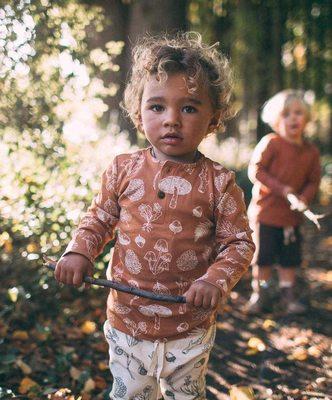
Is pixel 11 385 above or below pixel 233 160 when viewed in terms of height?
below

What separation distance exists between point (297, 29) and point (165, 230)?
1241cm

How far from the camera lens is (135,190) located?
2.24 m

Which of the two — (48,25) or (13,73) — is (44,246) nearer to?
(13,73)

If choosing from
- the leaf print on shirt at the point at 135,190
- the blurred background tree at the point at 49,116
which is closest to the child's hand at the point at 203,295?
the leaf print on shirt at the point at 135,190

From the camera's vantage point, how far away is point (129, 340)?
2262 mm

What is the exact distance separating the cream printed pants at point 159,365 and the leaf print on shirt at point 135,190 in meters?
0.58

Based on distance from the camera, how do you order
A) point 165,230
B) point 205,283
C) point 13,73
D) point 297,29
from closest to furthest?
point 205,283 → point 165,230 → point 13,73 → point 297,29

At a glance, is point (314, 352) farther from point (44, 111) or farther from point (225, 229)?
point (44, 111)

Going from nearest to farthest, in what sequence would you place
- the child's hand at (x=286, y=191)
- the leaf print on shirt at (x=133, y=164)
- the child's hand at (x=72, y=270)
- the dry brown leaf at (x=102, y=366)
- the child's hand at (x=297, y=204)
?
the child's hand at (x=72, y=270), the leaf print on shirt at (x=133, y=164), the dry brown leaf at (x=102, y=366), the child's hand at (x=297, y=204), the child's hand at (x=286, y=191)

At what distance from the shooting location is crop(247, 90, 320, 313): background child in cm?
441

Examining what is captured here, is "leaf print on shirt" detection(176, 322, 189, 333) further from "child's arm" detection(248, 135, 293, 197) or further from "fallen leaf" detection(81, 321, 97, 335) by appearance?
"child's arm" detection(248, 135, 293, 197)

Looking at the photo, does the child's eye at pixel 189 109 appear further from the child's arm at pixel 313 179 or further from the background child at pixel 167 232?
the child's arm at pixel 313 179

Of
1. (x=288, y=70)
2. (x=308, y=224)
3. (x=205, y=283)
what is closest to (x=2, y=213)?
(x=205, y=283)

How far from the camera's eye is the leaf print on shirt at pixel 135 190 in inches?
87.8
